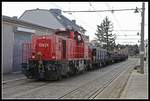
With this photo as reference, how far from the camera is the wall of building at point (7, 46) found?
106 ft

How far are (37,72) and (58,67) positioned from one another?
1420mm

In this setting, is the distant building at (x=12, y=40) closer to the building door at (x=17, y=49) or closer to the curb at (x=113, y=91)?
the building door at (x=17, y=49)

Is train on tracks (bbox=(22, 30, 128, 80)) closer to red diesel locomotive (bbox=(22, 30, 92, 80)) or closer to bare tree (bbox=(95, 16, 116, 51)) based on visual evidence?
red diesel locomotive (bbox=(22, 30, 92, 80))

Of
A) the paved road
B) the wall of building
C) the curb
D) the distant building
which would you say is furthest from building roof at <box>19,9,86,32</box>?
the curb

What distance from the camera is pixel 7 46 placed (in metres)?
33.2

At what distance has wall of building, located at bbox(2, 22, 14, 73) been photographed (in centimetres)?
3238

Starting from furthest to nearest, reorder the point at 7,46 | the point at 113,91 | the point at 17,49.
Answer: the point at 17,49, the point at 7,46, the point at 113,91

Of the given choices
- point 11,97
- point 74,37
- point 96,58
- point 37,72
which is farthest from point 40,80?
point 96,58

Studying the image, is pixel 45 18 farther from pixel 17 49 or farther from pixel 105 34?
pixel 105 34

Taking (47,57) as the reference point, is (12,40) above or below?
above

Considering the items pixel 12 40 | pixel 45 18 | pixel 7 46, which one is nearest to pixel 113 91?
pixel 7 46

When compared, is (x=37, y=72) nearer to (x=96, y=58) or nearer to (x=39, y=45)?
(x=39, y=45)

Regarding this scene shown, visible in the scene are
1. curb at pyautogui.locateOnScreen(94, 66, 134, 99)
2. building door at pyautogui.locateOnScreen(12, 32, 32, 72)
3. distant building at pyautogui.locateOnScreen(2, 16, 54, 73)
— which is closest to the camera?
curb at pyautogui.locateOnScreen(94, 66, 134, 99)

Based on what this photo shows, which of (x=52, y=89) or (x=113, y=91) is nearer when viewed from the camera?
(x=113, y=91)
